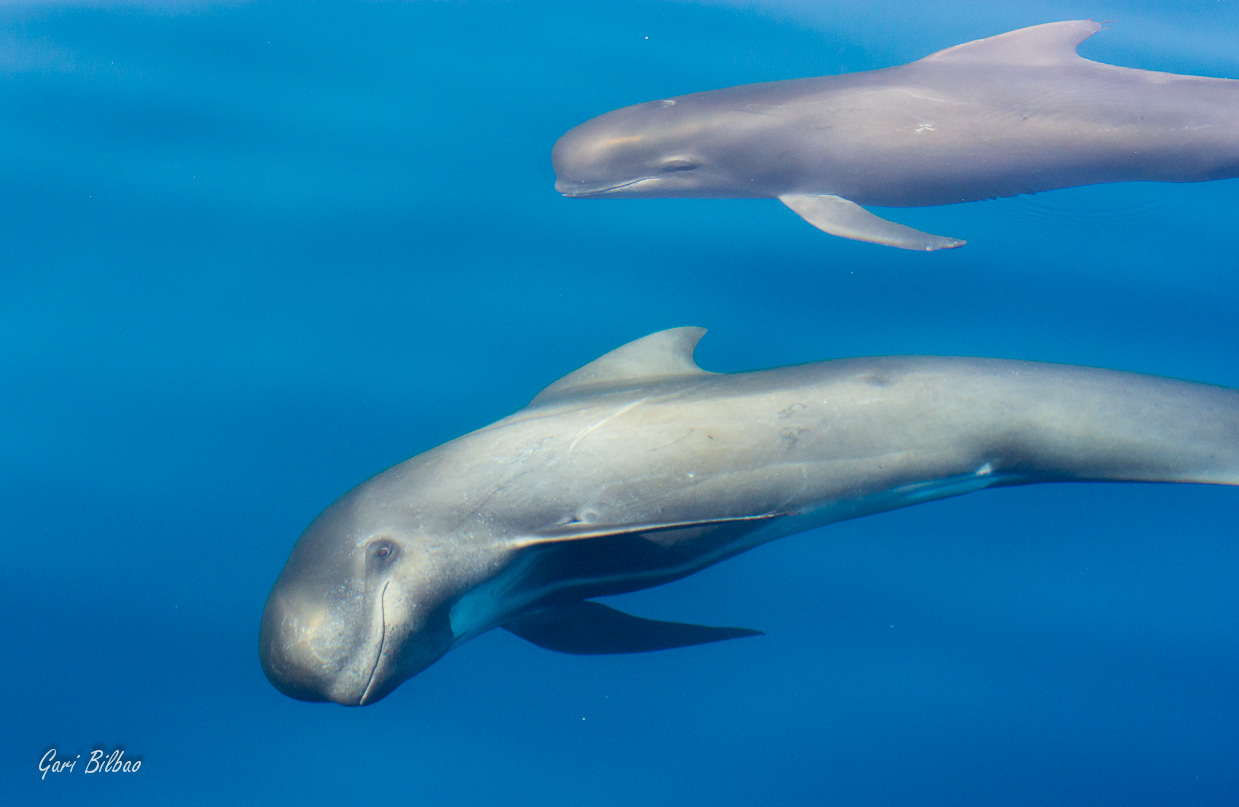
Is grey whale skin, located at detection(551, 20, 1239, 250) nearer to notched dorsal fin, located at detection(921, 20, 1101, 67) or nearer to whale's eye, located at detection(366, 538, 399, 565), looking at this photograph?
notched dorsal fin, located at detection(921, 20, 1101, 67)

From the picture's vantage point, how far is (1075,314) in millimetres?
6355

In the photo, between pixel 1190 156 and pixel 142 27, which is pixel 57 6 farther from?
pixel 1190 156

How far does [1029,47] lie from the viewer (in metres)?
7.05

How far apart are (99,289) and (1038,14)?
991cm

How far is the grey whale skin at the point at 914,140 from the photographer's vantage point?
20.0ft

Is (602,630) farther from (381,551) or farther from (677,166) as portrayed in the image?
(677,166)

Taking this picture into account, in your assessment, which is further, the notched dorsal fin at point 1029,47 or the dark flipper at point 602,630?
the notched dorsal fin at point 1029,47

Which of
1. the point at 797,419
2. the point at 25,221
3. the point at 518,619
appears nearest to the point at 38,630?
the point at 518,619

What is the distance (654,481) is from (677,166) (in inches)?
133

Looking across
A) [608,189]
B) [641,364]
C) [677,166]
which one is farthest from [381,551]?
[677,166]

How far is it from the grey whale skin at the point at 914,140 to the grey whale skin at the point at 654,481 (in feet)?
5.99
